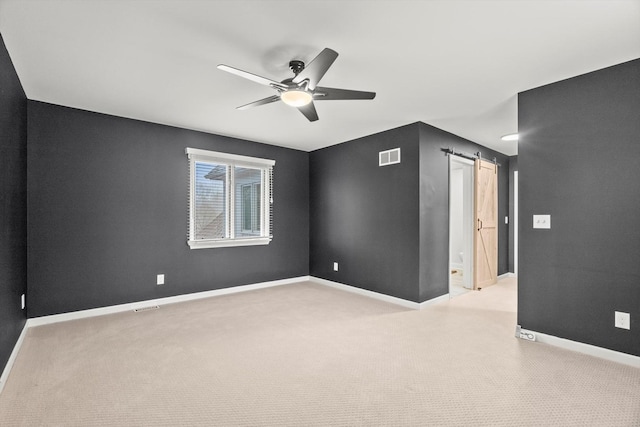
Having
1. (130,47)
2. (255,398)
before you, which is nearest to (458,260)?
(255,398)

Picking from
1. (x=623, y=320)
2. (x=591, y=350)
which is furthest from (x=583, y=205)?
(x=591, y=350)

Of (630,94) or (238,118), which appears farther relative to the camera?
(238,118)

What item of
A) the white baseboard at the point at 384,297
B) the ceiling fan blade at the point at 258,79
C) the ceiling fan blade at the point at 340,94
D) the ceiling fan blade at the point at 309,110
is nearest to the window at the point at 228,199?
the white baseboard at the point at 384,297

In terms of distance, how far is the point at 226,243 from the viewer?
493cm

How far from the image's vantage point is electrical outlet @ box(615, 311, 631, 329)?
2572 millimetres

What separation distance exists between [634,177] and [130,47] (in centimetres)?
408

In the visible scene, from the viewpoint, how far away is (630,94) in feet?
8.48

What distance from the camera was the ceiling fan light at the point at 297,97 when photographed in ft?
7.94

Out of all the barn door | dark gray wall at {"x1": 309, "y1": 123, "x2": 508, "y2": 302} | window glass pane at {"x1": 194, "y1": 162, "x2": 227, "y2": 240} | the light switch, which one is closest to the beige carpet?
dark gray wall at {"x1": 309, "y1": 123, "x2": 508, "y2": 302}

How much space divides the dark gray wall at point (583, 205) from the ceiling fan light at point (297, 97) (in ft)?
7.39

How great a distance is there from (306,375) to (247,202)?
11.1 ft

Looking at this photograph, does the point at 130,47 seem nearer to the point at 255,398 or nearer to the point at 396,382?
the point at 255,398

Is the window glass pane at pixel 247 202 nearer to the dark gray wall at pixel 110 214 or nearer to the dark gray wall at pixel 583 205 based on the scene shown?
the dark gray wall at pixel 110 214

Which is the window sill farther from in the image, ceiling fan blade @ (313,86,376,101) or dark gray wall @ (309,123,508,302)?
ceiling fan blade @ (313,86,376,101)
